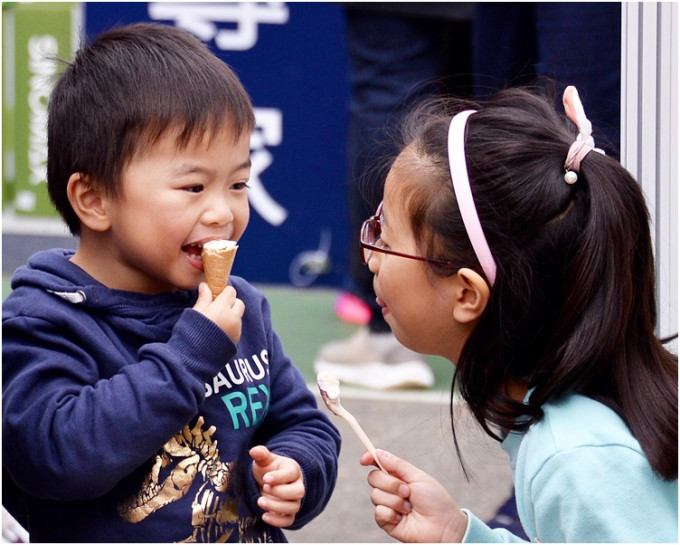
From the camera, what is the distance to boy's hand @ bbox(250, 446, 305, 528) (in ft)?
5.53

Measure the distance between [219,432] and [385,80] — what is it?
6.99 ft

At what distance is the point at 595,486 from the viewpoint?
1527mm

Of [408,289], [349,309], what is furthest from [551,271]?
[349,309]

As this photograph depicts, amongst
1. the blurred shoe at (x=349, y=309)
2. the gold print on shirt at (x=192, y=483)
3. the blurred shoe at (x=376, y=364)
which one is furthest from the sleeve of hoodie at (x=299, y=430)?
the blurred shoe at (x=349, y=309)

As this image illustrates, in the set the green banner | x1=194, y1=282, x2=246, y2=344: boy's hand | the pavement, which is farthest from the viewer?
the green banner

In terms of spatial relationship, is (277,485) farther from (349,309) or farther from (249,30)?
(249,30)

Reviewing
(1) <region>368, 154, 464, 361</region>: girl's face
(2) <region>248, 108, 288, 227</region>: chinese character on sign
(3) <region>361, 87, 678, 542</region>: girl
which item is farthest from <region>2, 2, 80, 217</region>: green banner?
(3) <region>361, 87, 678, 542</region>: girl

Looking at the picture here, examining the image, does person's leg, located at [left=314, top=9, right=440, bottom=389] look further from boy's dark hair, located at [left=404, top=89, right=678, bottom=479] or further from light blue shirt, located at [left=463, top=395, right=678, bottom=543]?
light blue shirt, located at [left=463, top=395, right=678, bottom=543]

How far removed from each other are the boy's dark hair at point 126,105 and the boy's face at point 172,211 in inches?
1.0

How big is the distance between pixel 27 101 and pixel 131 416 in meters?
4.57

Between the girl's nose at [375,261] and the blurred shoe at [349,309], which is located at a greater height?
the girl's nose at [375,261]

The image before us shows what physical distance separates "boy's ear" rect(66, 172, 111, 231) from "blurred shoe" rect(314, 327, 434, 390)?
6.74 ft

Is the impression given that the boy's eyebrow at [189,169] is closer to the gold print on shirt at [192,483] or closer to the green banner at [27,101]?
the gold print on shirt at [192,483]

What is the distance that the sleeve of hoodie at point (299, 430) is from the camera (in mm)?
1815
